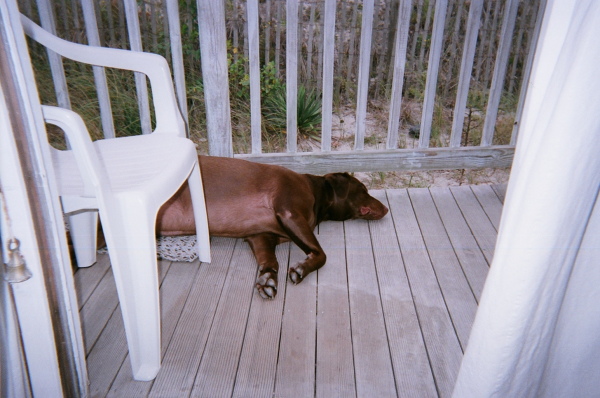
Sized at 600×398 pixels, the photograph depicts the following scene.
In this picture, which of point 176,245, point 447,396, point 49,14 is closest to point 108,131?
point 49,14

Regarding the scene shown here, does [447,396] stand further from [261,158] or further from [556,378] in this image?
[261,158]

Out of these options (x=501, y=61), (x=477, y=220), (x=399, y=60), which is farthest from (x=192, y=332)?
(x=501, y=61)

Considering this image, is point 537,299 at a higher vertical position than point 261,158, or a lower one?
higher

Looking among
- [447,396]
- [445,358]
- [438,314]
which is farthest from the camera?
[438,314]

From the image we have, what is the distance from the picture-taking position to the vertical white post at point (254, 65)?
7.78ft

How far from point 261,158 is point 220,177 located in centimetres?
46

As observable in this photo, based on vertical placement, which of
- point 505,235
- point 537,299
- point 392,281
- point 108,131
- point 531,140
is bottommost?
point 392,281

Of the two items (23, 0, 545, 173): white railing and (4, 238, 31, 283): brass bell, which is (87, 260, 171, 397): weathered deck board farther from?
(23, 0, 545, 173): white railing

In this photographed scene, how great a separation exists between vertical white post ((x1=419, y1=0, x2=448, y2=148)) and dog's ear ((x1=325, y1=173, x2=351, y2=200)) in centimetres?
57

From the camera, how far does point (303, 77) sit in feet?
14.4

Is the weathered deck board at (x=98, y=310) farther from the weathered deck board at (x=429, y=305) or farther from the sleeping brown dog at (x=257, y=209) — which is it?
the weathered deck board at (x=429, y=305)

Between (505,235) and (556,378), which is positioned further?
(556,378)

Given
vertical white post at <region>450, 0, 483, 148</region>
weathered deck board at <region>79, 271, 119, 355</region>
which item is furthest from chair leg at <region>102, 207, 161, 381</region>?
vertical white post at <region>450, 0, 483, 148</region>

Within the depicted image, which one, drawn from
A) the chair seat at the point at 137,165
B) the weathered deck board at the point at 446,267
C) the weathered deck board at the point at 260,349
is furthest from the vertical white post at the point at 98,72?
the weathered deck board at the point at 446,267
